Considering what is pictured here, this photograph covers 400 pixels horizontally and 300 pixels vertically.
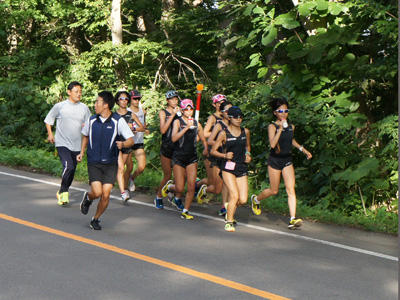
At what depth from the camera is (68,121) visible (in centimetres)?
1042

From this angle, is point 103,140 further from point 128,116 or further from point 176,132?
point 128,116

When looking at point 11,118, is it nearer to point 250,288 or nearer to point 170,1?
point 170,1

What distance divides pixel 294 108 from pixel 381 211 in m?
2.43

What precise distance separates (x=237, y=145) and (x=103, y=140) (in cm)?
186

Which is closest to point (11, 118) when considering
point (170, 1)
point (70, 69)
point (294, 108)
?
point (70, 69)

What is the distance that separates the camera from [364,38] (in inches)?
435

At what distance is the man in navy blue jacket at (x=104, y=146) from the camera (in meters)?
8.48

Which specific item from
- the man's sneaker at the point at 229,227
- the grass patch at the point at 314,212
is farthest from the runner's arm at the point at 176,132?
the grass patch at the point at 314,212

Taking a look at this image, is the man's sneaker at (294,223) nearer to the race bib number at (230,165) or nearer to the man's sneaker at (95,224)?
the race bib number at (230,165)

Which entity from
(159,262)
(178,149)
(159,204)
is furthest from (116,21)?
(159,262)

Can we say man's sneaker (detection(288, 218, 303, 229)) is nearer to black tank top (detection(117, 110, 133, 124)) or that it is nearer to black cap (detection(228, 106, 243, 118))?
black cap (detection(228, 106, 243, 118))

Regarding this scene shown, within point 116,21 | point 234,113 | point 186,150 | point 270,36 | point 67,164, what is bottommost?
point 67,164

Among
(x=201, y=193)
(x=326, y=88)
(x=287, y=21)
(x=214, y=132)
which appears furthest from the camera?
(x=326, y=88)

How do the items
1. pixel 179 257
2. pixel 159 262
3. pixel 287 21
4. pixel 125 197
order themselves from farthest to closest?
pixel 287 21 → pixel 125 197 → pixel 179 257 → pixel 159 262
